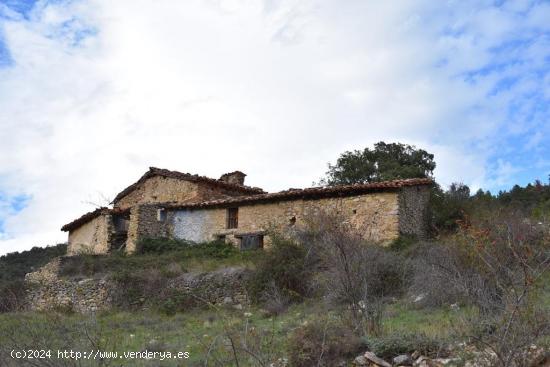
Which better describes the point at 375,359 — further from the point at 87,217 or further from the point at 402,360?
the point at 87,217

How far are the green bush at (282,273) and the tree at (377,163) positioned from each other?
13090mm

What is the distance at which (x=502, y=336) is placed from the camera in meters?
6.30

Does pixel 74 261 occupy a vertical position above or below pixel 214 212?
below

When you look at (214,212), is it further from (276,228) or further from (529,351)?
(529,351)

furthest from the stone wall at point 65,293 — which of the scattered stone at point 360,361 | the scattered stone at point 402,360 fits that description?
the scattered stone at point 402,360

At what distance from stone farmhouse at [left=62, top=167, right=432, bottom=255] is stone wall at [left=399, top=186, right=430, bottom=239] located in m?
0.03

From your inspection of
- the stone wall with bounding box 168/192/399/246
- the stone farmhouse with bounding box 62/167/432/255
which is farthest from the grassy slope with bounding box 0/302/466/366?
the stone farmhouse with bounding box 62/167/432/255

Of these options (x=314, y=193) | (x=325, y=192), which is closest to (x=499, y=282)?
(x=325, y=192)

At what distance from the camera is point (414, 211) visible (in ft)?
63.0

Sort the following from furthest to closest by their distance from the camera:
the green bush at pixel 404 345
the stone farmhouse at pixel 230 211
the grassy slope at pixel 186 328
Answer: the stone farmhouse at pixel 230 211, the grassy slope at pixel 186 328, the green bush at pixel 404 345

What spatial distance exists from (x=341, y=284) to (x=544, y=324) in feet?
14.4

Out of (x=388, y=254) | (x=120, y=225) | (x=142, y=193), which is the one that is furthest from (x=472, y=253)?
(x=142, y=193)

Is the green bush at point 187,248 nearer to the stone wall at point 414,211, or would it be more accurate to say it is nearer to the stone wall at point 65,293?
the stone wall at point 65,293

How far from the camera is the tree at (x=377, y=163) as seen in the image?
29.1m
